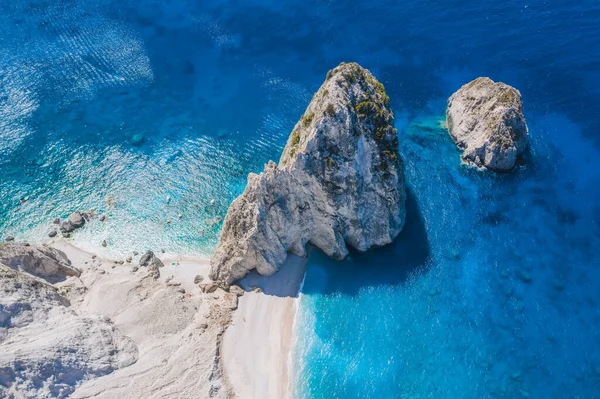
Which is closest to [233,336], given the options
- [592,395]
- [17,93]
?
[592,395]

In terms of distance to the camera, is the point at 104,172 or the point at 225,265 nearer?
the point at 225,265

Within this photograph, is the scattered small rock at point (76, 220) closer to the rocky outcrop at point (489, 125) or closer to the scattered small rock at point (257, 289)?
the scattered small rock at point (257, 289)

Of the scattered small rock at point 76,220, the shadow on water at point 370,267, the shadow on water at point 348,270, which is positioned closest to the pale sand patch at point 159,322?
the scattered small rock at point 76,220

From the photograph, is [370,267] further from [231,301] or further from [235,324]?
[235,324]

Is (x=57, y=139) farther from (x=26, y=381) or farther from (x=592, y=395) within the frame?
(x=592, y=395)

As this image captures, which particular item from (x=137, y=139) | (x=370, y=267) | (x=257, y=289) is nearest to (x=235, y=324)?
(x=257, y=289)

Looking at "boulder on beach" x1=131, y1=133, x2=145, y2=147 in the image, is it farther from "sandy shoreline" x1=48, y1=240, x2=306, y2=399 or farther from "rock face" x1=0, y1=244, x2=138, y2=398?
"rock face" x1=0, y1=244, x2=138, y2=398

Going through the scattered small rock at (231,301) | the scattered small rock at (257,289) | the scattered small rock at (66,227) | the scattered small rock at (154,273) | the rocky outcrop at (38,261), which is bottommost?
the scattered small rock at (257,289)
